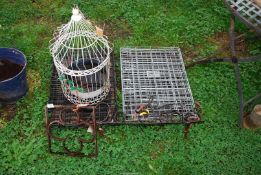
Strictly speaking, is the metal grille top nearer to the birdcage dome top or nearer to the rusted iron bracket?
the birdcage dome top

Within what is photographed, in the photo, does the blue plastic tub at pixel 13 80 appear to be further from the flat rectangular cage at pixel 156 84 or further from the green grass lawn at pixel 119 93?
the flat rectangular cage at pixel 156 84

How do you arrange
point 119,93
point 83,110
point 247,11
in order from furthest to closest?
point 119,93
point 83,110
point 247,11

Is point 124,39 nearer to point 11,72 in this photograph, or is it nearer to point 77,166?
point 11,72

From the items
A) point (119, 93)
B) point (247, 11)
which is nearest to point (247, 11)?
point (247, 11)

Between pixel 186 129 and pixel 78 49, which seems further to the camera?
pixel 78 49

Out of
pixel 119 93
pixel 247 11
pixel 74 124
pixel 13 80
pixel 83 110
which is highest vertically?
pixel 247 11

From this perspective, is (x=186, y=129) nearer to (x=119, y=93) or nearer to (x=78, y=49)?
(x=119, y=93)

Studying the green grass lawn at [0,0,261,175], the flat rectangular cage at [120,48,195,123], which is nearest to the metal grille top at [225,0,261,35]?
the green grass lawn at [0,0,261,175]

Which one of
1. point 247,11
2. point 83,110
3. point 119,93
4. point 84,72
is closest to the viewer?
point 84,72
